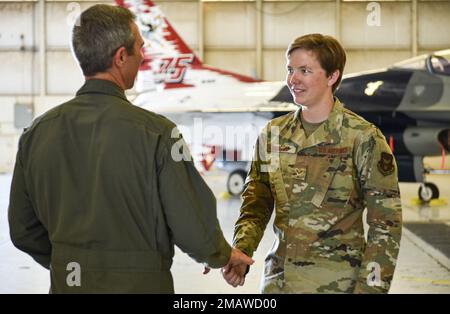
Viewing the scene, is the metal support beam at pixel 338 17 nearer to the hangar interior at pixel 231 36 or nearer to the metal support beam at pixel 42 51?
the hangar interior at pixel 231 36

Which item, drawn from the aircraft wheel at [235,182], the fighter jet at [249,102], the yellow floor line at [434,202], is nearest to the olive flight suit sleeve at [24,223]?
the fighter jet at [249,102]

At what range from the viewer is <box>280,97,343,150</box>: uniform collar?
2.45 metres

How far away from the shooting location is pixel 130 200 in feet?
6.05

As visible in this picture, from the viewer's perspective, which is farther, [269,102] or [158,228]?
[269,102]

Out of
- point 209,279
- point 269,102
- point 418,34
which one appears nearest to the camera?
point 209,279

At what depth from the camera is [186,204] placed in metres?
1.88

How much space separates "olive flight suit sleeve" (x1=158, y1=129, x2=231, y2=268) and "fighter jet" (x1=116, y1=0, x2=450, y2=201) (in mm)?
9512

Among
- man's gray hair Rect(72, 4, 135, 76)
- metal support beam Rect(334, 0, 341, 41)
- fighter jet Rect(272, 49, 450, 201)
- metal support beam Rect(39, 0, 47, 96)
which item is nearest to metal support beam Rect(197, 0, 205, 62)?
metal support beam Rect(334, 0, 341, 41)

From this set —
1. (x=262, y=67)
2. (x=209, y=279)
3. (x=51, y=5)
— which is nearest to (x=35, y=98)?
(x=51, y=5)

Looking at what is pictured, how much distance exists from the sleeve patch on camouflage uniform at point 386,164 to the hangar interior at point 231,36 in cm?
1894

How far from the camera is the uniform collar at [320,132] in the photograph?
8.04 feet

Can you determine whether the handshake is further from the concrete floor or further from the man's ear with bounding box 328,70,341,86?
the concrete floor
